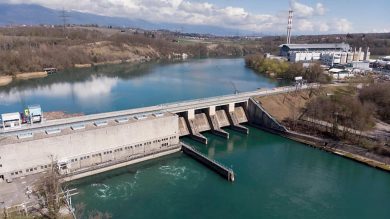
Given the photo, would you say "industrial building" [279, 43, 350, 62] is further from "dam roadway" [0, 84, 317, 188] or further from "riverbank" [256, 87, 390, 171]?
"dam roadway" [0, 84, 317, 188]

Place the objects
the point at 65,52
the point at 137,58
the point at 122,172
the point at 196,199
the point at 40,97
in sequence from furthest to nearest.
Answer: the point at 137,58
the point at 65,52
the point at 40,97
the point at 122,172
the point at 196,199

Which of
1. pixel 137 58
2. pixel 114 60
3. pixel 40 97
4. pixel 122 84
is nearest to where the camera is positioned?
pixel 40 97

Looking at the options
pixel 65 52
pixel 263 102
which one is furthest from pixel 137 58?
pixel 263 102

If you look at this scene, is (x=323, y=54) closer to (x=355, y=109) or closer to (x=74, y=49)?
(x=355, y=109)

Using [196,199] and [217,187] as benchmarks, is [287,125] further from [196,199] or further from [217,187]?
[196,199]

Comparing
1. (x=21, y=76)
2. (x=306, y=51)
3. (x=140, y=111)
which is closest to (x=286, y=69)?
(x=306, y=51)

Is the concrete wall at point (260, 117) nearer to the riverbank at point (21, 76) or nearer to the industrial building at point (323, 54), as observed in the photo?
the industrial building at point (323, 54)

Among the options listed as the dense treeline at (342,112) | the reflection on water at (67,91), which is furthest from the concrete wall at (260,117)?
the reflection on water at (67,91)
